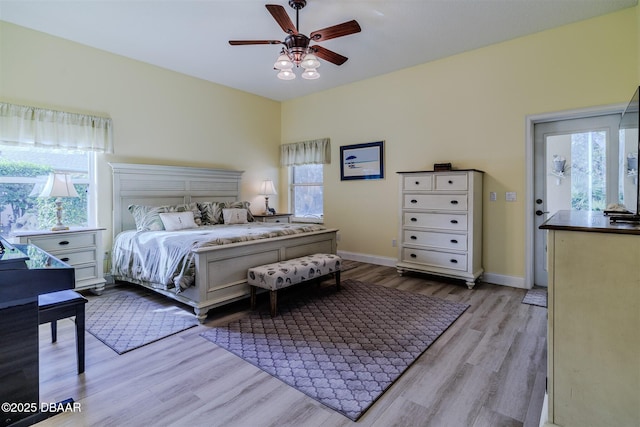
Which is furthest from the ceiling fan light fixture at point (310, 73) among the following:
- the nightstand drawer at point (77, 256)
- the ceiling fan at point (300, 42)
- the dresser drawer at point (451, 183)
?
the nightstand drawer at point (77, 256)

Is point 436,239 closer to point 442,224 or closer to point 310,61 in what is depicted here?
point 442,224

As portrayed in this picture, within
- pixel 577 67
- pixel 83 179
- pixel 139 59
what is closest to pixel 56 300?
pixel 83 179

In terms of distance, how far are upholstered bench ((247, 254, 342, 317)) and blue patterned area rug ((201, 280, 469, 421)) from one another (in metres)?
0.24

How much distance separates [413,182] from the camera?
4.19m

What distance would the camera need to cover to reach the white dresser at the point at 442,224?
3.78m

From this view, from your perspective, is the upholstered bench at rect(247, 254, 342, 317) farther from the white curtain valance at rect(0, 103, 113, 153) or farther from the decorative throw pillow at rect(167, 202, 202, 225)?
the white curtain valance at rect(0, 103, 113, 153)

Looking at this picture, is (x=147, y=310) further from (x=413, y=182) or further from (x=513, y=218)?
(x=513, y=218)

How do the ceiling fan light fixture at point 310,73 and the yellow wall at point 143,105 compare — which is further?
the yellow wall at point 143,105

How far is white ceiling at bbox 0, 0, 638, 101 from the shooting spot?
3049mm

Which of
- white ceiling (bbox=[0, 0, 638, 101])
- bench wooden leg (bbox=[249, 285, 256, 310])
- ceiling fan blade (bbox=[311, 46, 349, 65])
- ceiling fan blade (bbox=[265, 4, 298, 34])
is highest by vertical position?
white ceiling (bbox=[0, 0, 638, 101])

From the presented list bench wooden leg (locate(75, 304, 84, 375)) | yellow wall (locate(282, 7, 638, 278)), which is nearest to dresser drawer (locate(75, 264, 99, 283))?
bench wooden leg (locate(75, 304, 84, 375))

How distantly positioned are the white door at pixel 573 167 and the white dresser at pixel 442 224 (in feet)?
2.16

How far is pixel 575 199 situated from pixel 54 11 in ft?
19.0

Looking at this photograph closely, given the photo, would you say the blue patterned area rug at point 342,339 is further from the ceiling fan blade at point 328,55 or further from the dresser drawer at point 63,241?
the ceiling fan blade at point 328,55
